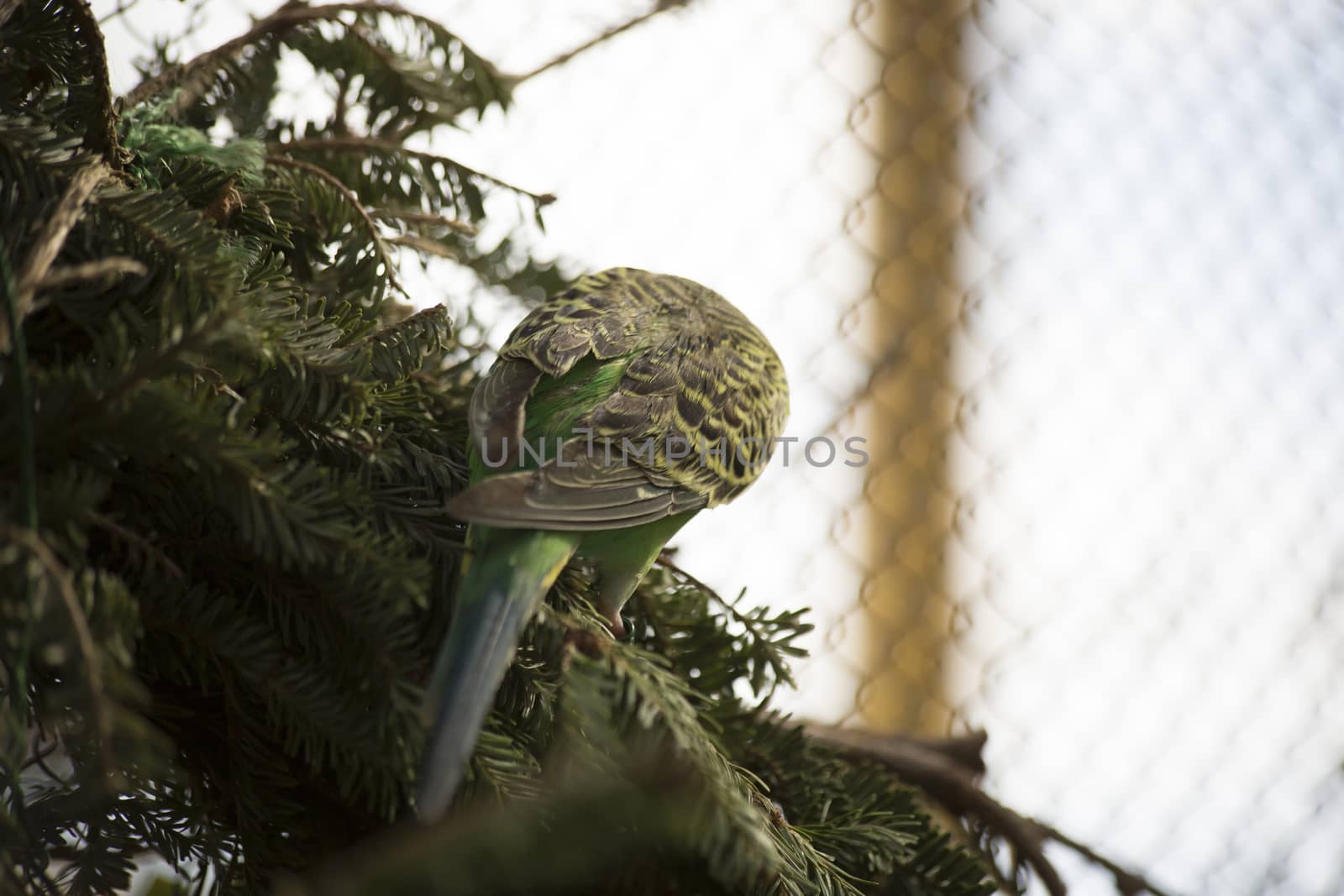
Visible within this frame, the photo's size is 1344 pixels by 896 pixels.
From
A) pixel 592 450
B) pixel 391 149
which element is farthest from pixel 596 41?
pixel 592 450

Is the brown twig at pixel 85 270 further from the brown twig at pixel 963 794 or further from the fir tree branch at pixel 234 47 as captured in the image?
the brown twig at pixel 963 794

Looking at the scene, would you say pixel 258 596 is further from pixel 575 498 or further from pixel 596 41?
pixel 596 41

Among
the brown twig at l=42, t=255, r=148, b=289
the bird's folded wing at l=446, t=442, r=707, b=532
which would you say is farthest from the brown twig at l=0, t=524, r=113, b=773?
the bird's folded wing at l=446, t=442, r=707, b=532

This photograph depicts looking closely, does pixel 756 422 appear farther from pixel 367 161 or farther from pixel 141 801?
pixel 141 801

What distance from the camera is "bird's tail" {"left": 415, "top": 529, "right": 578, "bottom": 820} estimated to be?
471 millimetres

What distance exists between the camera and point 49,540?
39cm

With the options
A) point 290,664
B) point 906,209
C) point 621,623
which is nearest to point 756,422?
point 621,623

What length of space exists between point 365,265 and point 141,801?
366 millimetres

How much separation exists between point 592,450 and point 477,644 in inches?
10.1

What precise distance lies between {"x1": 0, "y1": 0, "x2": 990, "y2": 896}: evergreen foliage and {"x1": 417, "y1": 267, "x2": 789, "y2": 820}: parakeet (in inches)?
1.2

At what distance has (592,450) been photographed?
757mm

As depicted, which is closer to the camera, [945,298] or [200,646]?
[200,646]

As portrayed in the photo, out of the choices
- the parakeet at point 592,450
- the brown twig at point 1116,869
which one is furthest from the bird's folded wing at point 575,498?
the brown twig at point 1116,869

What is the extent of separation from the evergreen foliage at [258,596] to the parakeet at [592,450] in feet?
0.10
